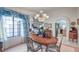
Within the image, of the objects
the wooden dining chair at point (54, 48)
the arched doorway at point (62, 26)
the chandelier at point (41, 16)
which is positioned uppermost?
the chandelier at point (41, 16)

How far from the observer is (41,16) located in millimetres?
2150

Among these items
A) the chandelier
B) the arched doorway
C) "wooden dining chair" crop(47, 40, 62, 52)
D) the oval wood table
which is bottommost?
"wooden dining chair" crop(47, 40, 62, 52)

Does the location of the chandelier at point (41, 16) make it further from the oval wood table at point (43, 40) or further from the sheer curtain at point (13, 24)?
the oval wood table at point (43, 40)

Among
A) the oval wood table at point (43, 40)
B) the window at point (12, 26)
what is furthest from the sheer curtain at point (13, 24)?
the oval wood table at point (43, 40)

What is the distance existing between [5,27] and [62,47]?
0.92 metres

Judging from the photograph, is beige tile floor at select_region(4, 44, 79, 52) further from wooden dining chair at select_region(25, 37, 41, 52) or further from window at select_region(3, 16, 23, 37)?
window at select_region(3, 16, 23, 37)

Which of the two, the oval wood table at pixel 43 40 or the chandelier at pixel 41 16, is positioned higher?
the chandelier at pixel 41 16

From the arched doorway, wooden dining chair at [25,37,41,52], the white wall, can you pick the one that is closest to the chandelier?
the white wall

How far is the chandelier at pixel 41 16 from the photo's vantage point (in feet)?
7.02

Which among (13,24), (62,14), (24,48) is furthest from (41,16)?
(24,48)

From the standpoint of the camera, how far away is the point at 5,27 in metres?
2.12

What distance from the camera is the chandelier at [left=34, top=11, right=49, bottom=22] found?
2.14m

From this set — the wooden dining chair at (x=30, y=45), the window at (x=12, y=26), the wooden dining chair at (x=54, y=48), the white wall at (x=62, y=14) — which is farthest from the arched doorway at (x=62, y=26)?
the window at (x=12, y=26)
